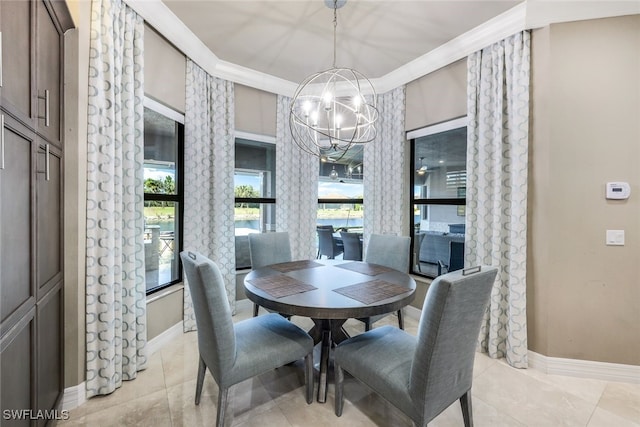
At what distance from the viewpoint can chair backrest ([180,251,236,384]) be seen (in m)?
1.46

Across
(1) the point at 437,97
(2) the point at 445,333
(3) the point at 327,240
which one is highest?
(1) the point at 437,97

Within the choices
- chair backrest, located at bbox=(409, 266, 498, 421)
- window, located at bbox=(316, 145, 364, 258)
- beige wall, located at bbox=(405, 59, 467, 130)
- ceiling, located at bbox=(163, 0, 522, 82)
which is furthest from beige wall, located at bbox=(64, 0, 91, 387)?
beige wall, located at bbox=(405, 59, 467, 130)

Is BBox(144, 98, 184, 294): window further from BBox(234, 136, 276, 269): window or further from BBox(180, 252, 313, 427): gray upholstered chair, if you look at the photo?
BBox(180, 252, 313, 427): gray upholstered chair

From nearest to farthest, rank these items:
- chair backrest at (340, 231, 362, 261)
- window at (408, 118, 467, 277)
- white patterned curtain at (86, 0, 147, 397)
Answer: white patterned curtain at (86, 0, 147, 397), window at (408, 118, 467, 277), chair backrest at (340, 231, 362, 261)

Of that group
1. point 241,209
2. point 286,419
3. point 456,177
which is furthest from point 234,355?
point 456,177

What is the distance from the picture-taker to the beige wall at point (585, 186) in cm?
212

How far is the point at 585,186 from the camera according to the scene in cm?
218

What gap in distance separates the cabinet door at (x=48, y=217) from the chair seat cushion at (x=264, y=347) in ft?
3.40

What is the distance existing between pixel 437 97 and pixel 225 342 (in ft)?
9.96

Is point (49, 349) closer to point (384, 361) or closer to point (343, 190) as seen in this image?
point (384, 361)

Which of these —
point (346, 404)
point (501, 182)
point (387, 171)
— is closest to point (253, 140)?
point (387, 171)

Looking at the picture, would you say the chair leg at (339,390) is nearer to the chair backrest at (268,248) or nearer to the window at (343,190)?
the chair backrest at (268,248)

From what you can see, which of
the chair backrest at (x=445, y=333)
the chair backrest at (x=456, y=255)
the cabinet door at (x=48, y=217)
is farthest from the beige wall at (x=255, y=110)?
the chair backrest at (x=445, y=333)

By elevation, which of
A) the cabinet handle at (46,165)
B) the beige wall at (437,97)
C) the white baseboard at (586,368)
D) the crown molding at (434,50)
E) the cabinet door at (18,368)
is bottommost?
the white baseboard at (586,368)
